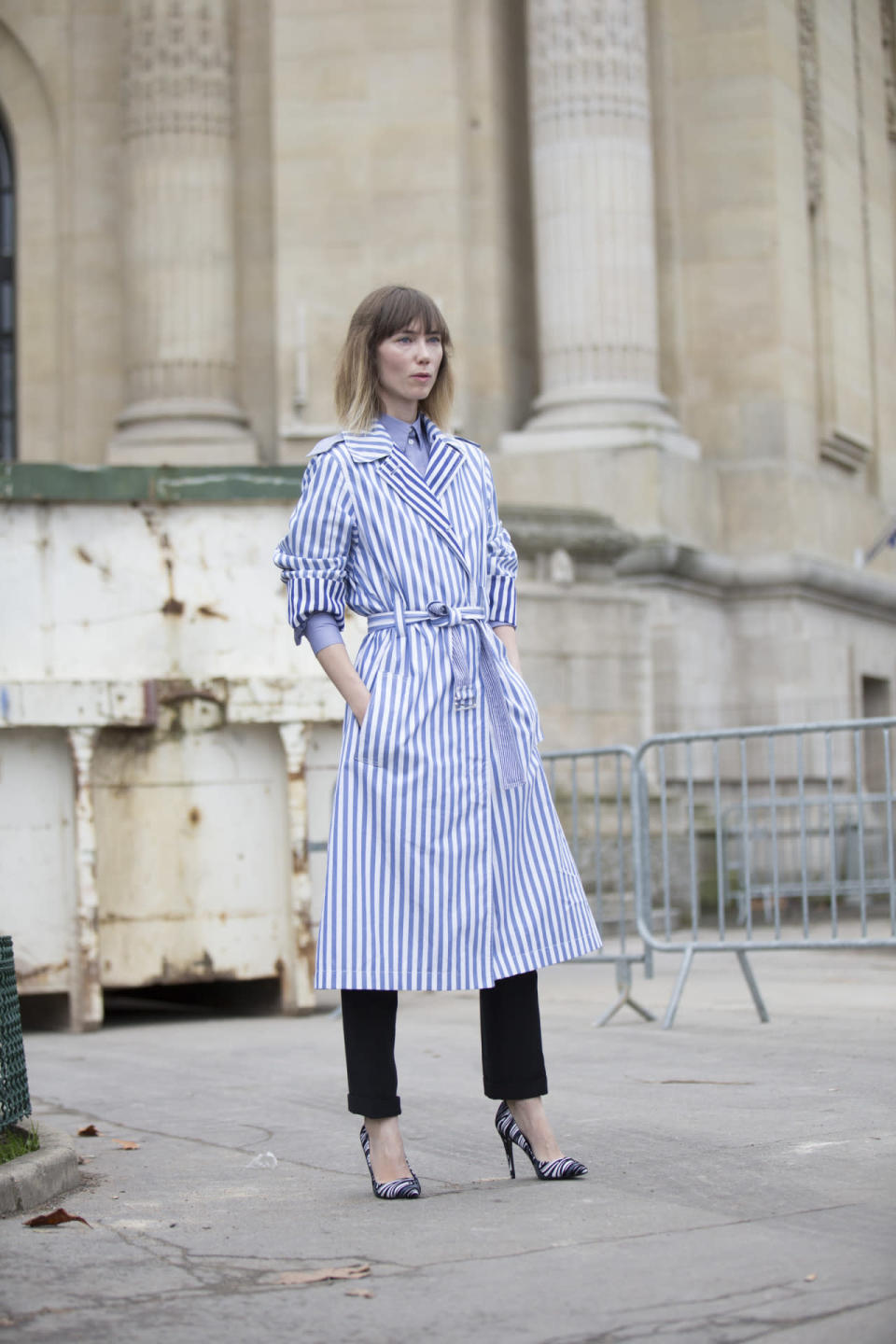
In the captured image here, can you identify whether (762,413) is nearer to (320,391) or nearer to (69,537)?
(320,391)

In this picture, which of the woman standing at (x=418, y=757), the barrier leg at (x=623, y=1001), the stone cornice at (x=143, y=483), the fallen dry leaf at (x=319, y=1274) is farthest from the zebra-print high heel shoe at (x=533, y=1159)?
the stone cornice at (x=143, y=483)

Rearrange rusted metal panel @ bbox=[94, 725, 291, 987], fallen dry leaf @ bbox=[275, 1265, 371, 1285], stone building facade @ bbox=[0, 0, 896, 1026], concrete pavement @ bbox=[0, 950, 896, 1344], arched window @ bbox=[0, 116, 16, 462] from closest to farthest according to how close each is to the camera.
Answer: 1. concrete pavement @ bbox=[0, 950, 896, 1344]
2. fallen dry leaf @ bbox=[275, 1265, 371, 1285]
3. rusted metal panel @ bbox=[94, 725, 291, 987]
4. stone building facade @ bbox=[0, 0, 896, 1026]
5. arched window @ bbox=[0, 116, 16, 462]

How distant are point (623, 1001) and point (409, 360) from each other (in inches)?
162

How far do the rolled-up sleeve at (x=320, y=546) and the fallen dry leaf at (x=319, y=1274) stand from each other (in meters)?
1.44

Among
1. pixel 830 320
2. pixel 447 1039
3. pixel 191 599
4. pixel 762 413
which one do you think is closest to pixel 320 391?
pixel 762 413

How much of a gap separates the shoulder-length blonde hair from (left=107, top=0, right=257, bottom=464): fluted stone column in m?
13.7

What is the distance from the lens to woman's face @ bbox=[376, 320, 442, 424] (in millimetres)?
4566

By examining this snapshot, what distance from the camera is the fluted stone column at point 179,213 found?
721 inches

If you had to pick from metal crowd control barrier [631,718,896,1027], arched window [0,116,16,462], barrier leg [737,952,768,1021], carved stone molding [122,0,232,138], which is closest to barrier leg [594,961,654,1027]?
metal crowd control barrier [631,718,896,1027]

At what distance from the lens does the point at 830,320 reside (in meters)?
20.2

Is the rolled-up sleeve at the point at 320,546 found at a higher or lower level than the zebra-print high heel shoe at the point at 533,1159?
higher

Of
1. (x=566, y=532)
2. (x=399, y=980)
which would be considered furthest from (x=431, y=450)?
(x=566, y=532)

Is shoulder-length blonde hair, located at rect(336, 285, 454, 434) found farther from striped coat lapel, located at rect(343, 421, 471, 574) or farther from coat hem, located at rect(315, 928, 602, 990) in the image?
coat hem, located at rect(315, 928, 602, 990)

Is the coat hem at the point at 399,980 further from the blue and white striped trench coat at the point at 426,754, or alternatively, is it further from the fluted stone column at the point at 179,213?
the fluted stone column at the point at 179,213
